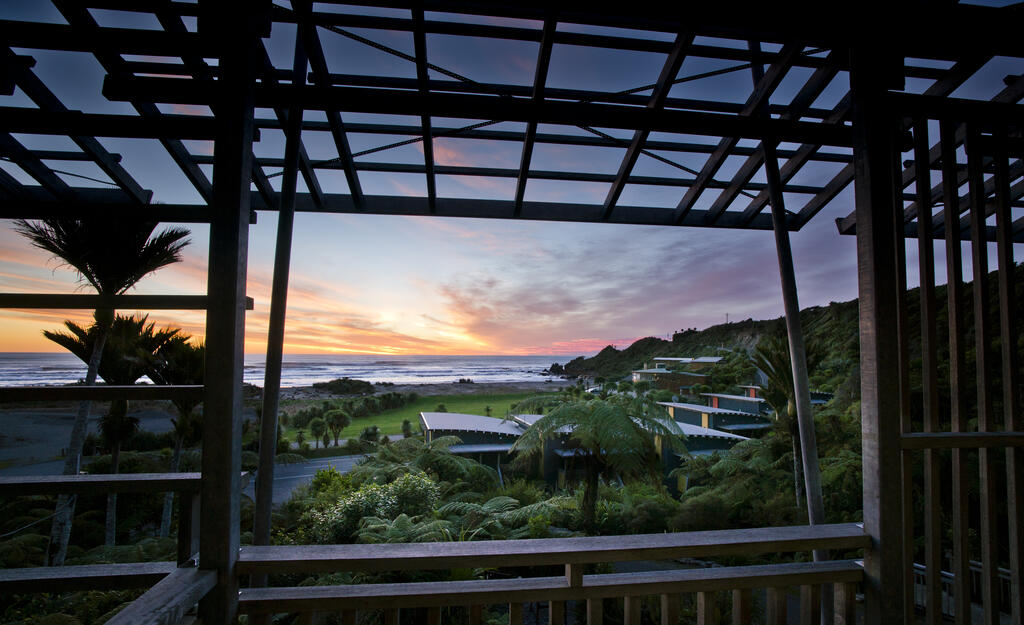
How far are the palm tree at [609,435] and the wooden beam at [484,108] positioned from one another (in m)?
4.60

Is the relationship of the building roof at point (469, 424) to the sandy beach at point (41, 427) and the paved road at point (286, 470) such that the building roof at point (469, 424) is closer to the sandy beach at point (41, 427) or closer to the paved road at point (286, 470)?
the paved road at point (286, 470)

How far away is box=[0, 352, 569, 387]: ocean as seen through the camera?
26.0 meters

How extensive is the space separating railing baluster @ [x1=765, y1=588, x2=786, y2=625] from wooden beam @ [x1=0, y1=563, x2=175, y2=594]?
5.54 feet

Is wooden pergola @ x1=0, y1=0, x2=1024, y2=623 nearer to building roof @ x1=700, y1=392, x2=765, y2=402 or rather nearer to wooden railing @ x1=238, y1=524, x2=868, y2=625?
wooden railing @ x1=238, y1=524, x2=868, y2=625

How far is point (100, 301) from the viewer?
115 cm

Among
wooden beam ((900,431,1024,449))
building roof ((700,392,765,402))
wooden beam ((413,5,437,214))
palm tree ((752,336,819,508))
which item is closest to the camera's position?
wooden beam ((900,431,1024,449))

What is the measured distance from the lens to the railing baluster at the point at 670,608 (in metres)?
1.25

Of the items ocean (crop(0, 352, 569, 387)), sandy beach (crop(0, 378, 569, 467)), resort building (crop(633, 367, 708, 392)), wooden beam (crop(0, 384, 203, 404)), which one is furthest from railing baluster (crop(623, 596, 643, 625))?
ocean (crop(0, 352, 569, 387))

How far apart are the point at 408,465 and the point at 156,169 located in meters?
4.95

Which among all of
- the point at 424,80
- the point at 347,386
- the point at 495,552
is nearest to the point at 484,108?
the point at 424,80

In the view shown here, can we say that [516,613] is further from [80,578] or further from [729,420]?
[729,420]

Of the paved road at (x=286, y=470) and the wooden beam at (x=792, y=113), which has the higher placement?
the wooden beam at (x=792, y=113)

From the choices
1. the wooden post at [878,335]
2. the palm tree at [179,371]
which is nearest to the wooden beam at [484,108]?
the wooden post at [878,335]

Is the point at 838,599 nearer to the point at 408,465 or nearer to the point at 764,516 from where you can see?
the point at 764,516
